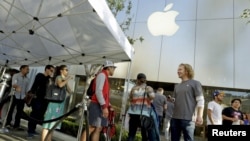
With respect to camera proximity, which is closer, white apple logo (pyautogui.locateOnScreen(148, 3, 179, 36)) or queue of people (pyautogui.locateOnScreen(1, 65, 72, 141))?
queue of people (pyautogui.locateOnScreen(1, 65, 72, 141))

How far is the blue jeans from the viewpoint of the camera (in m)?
4.11

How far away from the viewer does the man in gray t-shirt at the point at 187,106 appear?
4.15 m

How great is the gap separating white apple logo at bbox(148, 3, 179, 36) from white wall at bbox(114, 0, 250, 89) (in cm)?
22

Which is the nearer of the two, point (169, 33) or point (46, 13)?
point (46, 13)

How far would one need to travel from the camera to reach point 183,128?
13.7 feet

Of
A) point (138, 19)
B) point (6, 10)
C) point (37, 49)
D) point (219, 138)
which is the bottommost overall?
point (219, 138)

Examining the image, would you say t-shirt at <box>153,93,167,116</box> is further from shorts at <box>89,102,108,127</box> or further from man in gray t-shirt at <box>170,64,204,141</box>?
shorts at <box>89,102,108,127</box>

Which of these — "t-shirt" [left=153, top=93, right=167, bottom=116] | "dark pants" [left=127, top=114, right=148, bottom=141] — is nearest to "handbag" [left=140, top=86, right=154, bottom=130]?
"dark pants" [left=127, top=114, right=148, bottom=141]

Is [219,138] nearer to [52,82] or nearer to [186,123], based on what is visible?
[186,123]

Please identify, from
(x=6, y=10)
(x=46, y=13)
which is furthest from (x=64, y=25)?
(x=6, y=10)

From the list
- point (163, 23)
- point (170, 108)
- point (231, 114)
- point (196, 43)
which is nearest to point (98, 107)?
point (231, 114)

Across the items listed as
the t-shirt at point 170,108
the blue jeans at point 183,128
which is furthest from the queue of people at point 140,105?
the t-shirt at point 170,108

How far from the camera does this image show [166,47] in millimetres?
13156

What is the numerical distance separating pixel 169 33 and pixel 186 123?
31.7 feet
